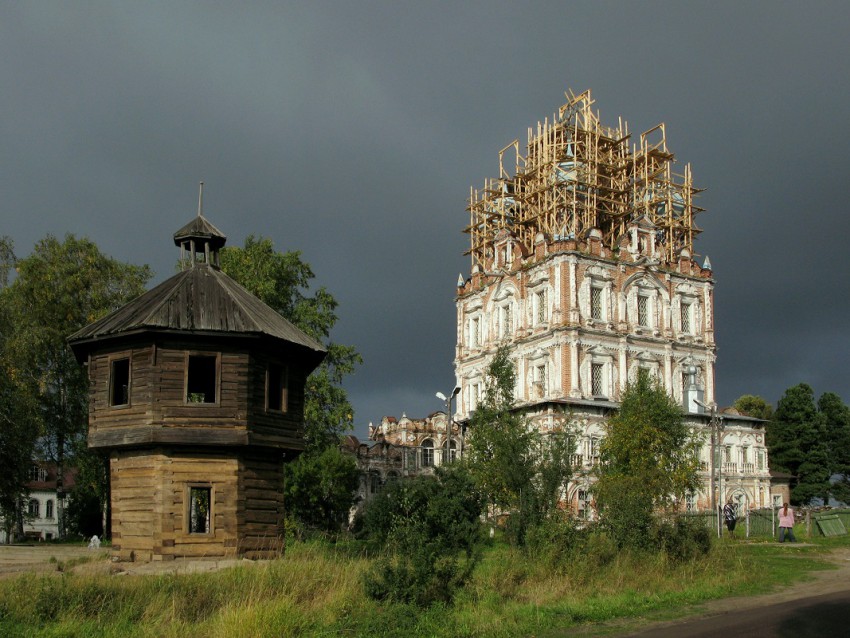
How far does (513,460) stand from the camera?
28.6 metres

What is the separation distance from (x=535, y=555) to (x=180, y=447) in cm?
960

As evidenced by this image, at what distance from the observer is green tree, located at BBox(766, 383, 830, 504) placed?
74562mm

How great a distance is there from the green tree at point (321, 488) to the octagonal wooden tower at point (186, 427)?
19.1 metres

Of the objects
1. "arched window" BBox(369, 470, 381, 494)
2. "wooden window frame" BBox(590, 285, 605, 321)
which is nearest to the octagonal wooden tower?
"wooden window frame" BBox(590, 285, 605, 321)

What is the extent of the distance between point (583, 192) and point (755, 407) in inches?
1333

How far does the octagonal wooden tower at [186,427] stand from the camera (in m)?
23.9

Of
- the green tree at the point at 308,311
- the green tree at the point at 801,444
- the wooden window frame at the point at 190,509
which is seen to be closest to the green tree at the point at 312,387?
the green tree at the point at 308,311

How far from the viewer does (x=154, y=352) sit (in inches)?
947

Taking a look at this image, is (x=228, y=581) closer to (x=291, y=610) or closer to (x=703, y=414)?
(x=291, y=610)

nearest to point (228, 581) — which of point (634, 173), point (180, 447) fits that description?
point (180, 447)

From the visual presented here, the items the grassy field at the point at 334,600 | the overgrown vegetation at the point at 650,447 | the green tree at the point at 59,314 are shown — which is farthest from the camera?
the green tree at the point at 59,314

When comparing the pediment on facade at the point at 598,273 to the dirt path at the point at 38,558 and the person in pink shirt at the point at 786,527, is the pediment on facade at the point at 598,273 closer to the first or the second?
the person in pink shirt at the point at 786,527

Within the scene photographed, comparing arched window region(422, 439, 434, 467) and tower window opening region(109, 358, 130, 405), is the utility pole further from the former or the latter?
arched window region(422, 439, 434, 467)

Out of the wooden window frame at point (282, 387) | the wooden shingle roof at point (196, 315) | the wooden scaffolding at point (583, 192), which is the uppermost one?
the wooden scaffolding at point (583, 192)
